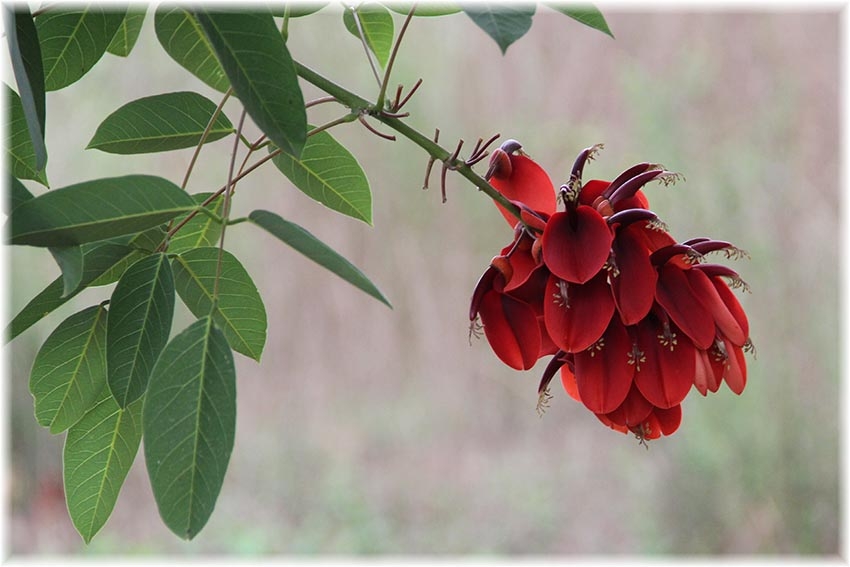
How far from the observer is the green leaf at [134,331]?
274 mm

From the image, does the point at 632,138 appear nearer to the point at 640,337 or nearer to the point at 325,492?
the point at 325,492

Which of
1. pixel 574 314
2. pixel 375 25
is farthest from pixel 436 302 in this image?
pixel 574 314

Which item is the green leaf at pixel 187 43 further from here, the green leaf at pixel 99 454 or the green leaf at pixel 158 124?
the green leaf at pixel 99 454

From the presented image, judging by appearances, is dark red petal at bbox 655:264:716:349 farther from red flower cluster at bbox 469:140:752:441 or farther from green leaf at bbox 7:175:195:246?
green leaf at bbox 7:175:195:246

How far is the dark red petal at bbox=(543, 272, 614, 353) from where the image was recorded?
0.28 m

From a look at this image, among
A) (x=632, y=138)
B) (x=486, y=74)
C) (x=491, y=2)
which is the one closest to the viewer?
(x=491, y=2)

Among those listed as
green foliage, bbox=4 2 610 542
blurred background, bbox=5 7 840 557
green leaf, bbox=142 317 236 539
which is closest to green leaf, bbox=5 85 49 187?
green foliage, bbox=4 2 610 542

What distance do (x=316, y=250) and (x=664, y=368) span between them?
12cm

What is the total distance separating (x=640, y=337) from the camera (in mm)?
291

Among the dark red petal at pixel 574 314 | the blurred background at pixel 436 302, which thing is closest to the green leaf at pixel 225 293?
the dark red petal at pixel 574 314

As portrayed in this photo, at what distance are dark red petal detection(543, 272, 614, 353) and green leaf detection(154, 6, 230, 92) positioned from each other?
0.15 m

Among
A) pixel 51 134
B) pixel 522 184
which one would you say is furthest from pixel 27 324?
pixel 51 134

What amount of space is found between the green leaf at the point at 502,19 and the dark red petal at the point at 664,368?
12 centimetres

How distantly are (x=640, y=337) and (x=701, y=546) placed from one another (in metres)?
1.72
